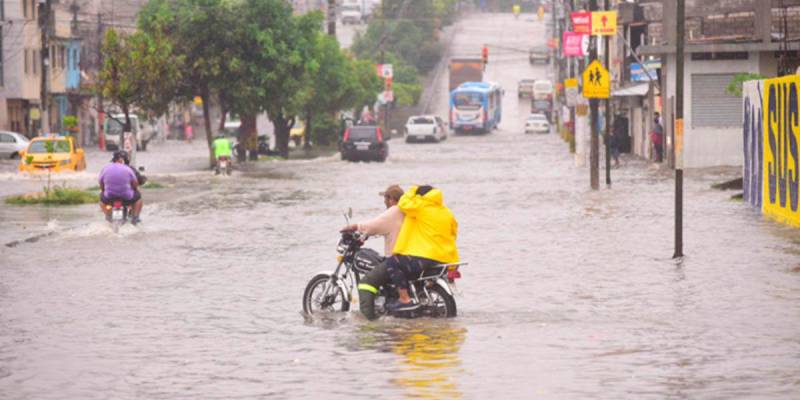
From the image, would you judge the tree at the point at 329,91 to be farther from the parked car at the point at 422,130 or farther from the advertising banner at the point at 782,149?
the advertising banner at the point at 782,149

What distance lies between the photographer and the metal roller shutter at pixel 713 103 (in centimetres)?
4909

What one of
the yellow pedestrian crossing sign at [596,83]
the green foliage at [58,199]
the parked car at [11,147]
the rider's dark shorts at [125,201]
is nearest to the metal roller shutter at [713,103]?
the yellow pedestrian crossing sign at [596,83]

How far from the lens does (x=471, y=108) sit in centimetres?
11181

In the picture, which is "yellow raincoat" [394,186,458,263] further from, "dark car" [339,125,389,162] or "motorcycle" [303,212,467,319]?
"dark car" [339,125,389,162]

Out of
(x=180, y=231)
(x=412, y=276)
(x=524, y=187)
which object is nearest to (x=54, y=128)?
(x=524, y=187)

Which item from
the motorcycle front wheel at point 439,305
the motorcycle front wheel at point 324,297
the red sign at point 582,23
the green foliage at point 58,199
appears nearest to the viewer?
the motorcycle front wheel at point 439,305

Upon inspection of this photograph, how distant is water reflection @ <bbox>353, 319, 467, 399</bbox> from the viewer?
11789mm

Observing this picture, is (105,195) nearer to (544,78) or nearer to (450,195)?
(450,195)

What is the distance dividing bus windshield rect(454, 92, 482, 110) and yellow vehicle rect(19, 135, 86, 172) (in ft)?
196

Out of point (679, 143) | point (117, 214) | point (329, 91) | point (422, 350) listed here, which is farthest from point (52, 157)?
point (422, 350)

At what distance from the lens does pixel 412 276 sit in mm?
15383

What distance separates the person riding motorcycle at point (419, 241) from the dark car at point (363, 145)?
49475mm

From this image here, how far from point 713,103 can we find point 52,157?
19.7 metres

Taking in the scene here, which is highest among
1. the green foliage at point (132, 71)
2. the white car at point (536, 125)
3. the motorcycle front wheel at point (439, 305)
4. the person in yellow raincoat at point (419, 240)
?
the green foliage at point (132, 71)
